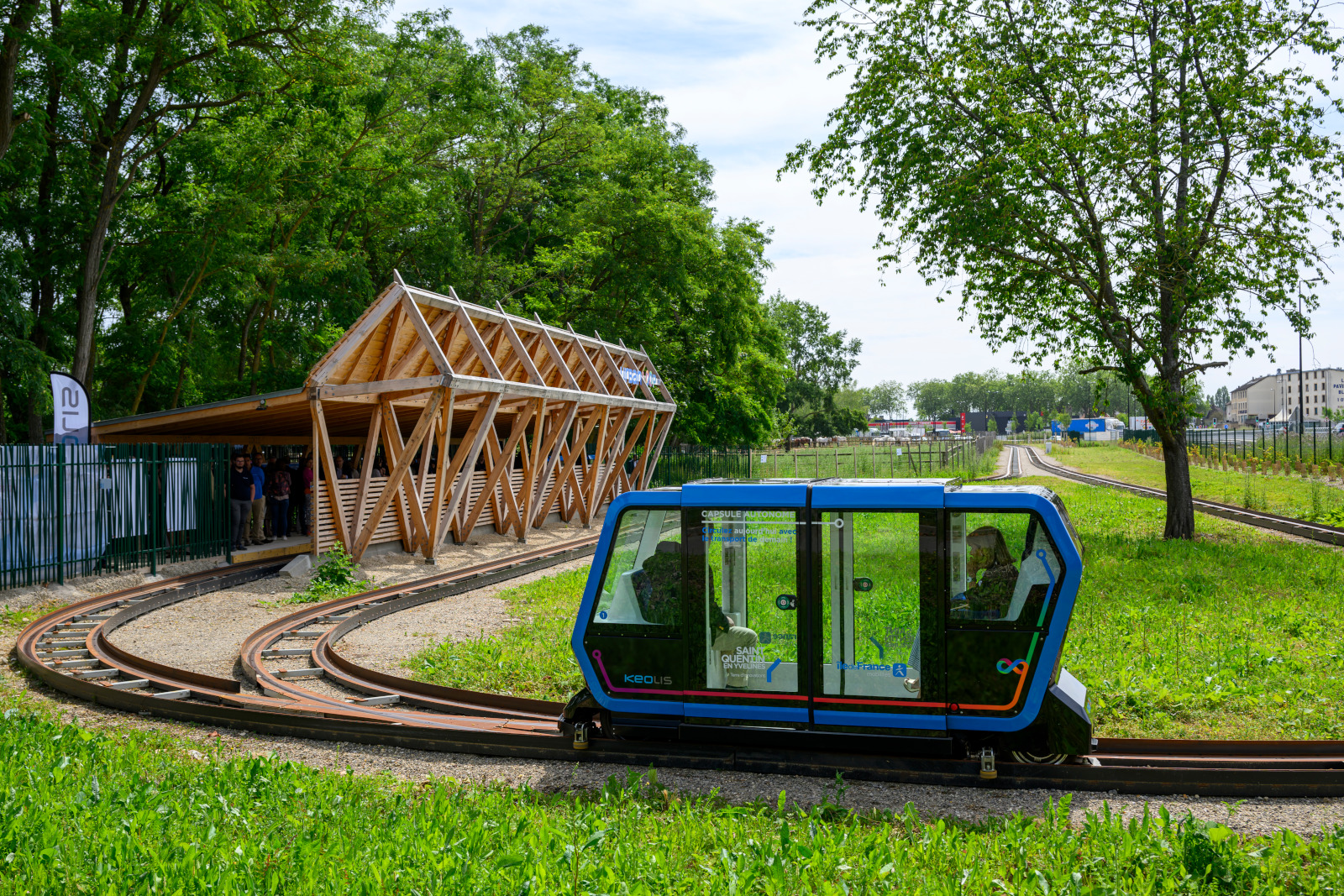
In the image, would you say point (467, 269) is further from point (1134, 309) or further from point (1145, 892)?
point (1145, 892)

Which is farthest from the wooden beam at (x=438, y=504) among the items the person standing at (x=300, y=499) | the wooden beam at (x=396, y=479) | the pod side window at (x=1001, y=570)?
the pod side window at (x=1001, y=570)

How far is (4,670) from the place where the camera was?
1098 cm

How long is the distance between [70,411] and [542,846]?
17189mm

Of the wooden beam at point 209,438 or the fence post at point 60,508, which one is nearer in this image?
the fence post at point 60,508

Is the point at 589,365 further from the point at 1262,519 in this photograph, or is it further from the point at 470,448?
the point at 1262,519

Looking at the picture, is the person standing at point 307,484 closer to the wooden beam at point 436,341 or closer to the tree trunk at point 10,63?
the wooden beam at point 436,341

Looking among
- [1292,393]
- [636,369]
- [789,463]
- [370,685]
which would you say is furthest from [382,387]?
[1292,393]

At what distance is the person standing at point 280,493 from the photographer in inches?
865

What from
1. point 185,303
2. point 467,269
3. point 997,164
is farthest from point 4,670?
point 467,269

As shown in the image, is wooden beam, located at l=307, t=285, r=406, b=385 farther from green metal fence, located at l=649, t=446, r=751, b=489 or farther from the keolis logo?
green metal fence, located at l=649, t=446, r=751, b=489

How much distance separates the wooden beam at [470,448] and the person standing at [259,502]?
166 inches

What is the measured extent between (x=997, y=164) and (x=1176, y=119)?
3.70 meters

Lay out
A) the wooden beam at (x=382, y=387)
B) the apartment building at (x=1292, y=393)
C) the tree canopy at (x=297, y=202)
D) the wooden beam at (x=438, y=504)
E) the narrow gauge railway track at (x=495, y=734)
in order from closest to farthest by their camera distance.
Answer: the narrow gauge railway track at (x=495, y=734)
the wooden beam at (x=382, y=387)
the wooden beam at (x=438, y=504)
the tree canopy at (x=297, y=202)
the apartment building at (x=1292, y=393)

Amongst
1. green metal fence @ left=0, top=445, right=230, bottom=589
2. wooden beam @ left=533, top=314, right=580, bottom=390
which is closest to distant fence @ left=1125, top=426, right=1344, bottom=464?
wooden beam @ left=533, top=314, right=580, bottom=390
